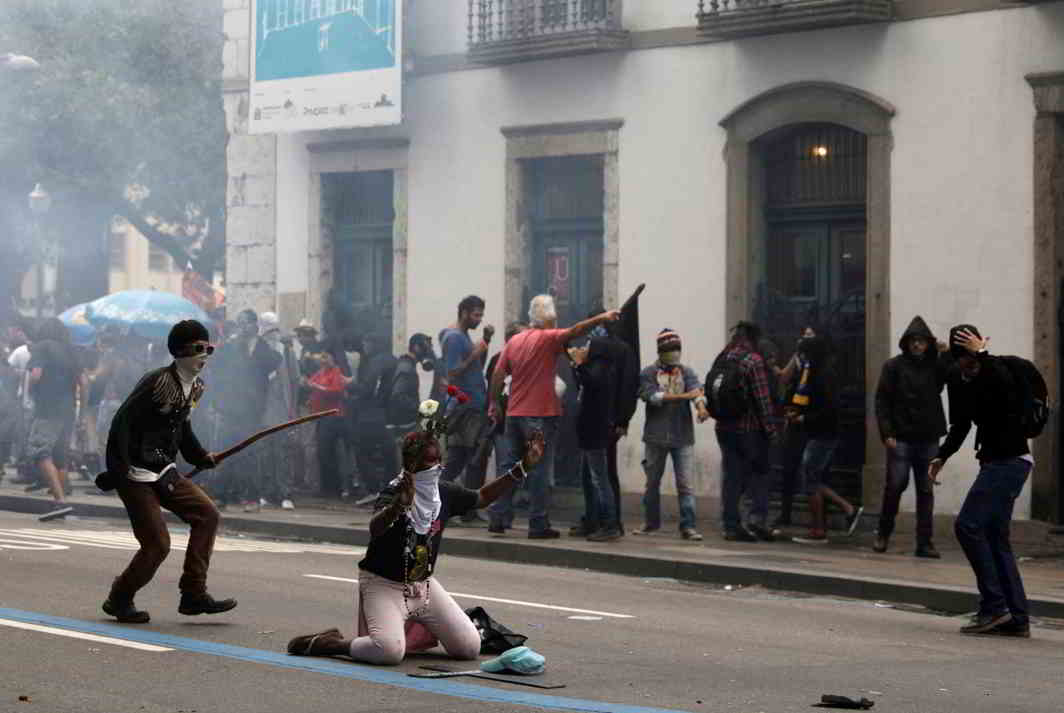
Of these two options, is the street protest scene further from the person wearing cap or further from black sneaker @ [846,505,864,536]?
black sneaker @ [846,505,864,536]

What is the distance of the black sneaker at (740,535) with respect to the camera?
17.0 metres

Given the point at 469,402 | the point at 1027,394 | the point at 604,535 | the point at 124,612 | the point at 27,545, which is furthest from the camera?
the point at 469,402

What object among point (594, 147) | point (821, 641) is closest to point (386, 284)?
point (594, 147)

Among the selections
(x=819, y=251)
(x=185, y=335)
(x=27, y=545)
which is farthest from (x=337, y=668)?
(x=819, y=251)

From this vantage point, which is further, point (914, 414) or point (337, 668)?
point (914, 414)

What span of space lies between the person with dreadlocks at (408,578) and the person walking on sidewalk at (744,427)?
708cm

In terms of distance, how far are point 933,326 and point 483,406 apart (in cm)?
381

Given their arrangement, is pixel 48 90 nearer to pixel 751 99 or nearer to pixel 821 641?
pixel 751 99

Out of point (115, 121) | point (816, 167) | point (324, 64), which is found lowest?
point (816, 167)

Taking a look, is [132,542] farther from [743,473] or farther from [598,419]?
[743,473]

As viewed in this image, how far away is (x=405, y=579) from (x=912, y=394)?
7194 mm

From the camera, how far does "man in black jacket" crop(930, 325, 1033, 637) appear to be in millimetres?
11633

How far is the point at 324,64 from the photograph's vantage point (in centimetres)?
2228

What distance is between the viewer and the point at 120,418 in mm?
10891
